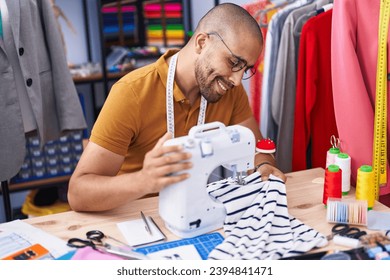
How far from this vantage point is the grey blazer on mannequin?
94.0 inches

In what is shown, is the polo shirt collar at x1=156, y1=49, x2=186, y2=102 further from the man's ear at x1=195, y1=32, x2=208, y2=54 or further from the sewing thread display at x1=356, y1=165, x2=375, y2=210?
the sewing thread display at x1=356, y1=165, x2=375, y2=210

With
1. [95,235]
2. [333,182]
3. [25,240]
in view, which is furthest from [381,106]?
[25,240]

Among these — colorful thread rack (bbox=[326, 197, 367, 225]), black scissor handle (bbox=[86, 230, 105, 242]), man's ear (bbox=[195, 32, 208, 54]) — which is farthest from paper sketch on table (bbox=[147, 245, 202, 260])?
man's ear (bbox=[195, 32, 208, 54])

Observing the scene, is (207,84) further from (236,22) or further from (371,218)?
(371,218)

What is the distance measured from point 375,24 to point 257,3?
757mm

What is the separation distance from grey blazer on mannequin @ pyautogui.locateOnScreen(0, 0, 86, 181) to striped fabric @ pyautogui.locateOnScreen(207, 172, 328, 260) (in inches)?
48.3

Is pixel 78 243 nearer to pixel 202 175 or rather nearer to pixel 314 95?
pixel 202 175

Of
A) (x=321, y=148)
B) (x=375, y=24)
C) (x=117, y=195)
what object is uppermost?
(x=375, y=24)

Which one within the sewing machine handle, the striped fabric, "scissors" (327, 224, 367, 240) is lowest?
"scissors" (327, 224, 367, 240)

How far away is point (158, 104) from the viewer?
1824 mm

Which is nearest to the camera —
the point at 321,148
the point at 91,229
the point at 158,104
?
the point at 91,229
